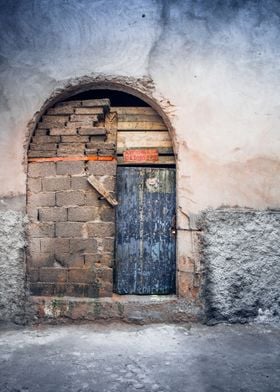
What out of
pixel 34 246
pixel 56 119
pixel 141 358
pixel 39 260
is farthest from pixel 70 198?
pixel 141 358

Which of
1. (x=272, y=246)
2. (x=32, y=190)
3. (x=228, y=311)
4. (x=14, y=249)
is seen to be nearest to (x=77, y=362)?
(x=14, y=249)

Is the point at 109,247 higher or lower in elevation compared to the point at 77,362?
higher

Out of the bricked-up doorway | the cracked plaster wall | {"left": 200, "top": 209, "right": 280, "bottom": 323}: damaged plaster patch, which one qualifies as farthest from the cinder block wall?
{"left": 200, "top": 209, "right": 280, "bottom": 323}: damaged plaster patch

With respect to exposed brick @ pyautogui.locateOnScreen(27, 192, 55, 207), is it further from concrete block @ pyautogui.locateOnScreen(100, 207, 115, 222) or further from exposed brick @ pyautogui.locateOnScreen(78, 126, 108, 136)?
exposed brick @ pyautogui.locateOnScreen(78, 126, 108, 136)

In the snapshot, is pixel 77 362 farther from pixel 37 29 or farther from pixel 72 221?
pixel 37 29

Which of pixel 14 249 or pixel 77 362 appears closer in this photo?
pixel 77 362

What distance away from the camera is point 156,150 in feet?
11.7

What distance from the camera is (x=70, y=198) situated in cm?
350

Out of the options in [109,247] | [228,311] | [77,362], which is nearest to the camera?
[77,362]

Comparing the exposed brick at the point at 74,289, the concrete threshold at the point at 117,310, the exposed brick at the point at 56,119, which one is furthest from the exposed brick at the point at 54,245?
the exposed brick at the point at 56,119

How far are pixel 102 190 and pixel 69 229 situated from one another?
0.56 meters

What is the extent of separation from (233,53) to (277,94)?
0.63m

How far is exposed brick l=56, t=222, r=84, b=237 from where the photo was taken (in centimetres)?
349

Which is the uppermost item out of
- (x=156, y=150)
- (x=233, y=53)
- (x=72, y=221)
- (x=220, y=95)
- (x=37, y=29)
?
(x=37, y=29)
